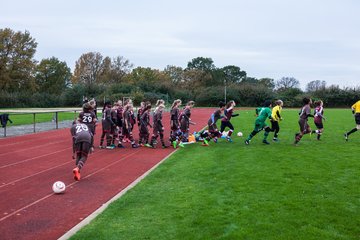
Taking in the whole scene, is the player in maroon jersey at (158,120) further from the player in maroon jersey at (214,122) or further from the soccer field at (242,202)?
the soccer field at (242,202)

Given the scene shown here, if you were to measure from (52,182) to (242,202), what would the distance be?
15.9 feet

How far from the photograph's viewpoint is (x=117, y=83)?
272ft

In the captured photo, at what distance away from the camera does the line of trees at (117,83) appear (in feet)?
222

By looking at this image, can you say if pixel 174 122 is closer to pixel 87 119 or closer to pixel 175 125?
pixel 175 125

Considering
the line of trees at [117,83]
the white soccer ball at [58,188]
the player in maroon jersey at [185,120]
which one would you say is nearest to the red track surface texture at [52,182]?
the white soccer ball at [58,188]

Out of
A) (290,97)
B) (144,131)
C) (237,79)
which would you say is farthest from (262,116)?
(237,79)

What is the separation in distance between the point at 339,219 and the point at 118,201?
3775 mm

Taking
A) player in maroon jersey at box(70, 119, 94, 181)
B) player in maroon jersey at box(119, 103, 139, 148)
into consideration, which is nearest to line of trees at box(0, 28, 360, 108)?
player in maroon jersey at box(119, 103, 139, 148)

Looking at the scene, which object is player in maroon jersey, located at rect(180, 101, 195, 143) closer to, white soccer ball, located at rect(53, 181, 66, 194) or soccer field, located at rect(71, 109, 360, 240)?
soccer field, located at rect(71, 109, 360, 240)

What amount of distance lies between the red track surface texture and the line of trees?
40.8 metres

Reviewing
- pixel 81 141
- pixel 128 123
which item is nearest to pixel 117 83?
pixel 128 123

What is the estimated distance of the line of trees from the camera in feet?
222

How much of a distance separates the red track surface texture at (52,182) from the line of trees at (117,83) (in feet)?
134

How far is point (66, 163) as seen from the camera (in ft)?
41.8
